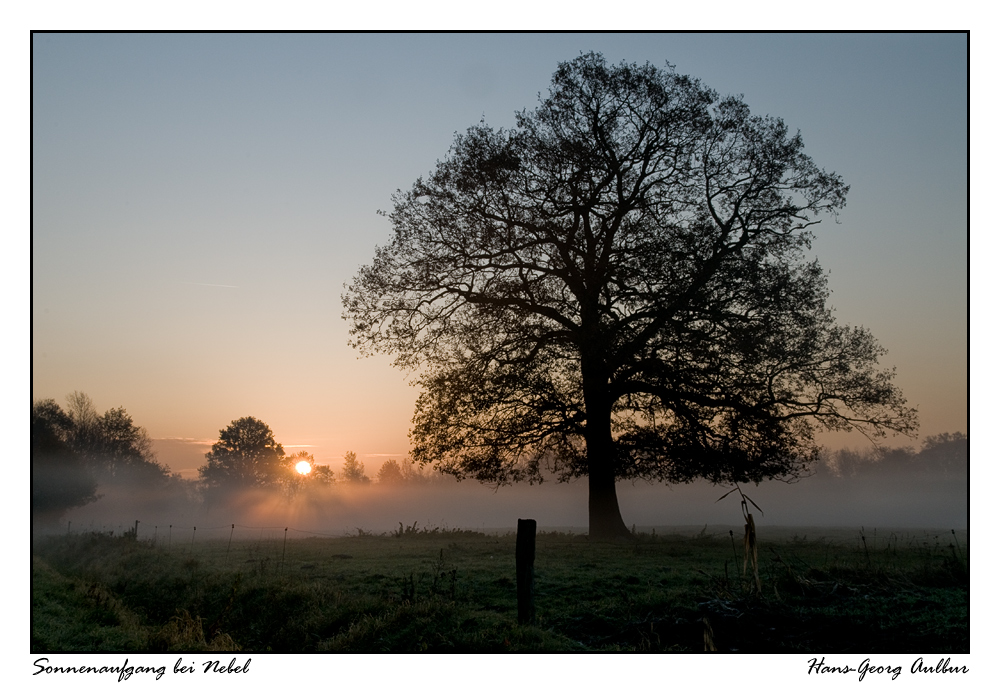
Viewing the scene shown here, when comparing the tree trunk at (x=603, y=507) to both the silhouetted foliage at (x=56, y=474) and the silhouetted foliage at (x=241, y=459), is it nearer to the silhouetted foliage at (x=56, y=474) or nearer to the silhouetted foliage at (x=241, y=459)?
the silhouetted foliage at (x=56, y=474)

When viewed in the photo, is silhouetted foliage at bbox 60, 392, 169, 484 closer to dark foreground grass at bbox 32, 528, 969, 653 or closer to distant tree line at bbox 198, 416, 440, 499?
distant tree line at bbox 198, 416, 440, 499

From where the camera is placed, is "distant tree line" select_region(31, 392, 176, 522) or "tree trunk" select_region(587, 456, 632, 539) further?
"distant tree line" select_region(31, 392, 176, 522)

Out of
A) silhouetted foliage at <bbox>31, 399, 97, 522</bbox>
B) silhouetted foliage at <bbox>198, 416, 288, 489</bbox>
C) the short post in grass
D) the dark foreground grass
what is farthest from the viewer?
silhouetted foliage at <bbox>198, 416, 288, 489</bbox>

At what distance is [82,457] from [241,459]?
1642 centimetres

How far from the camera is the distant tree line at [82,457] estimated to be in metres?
46.8

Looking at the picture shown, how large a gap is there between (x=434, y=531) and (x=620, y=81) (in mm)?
18634

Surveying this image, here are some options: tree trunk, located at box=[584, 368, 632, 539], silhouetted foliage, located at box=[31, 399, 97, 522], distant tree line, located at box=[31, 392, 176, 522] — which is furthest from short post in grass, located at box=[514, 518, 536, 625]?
silhouetted foliage, located at box=[31, 399, 97, 522]

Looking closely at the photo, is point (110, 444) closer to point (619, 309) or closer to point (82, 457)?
point (82, 457)

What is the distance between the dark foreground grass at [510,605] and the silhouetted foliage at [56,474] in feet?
111

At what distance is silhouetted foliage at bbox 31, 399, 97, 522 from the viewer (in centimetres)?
4575

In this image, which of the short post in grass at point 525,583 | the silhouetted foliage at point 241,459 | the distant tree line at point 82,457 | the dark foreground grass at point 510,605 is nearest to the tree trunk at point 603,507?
the dark foreground grass at point 510,605

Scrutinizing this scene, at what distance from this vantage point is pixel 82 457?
179 ft
